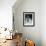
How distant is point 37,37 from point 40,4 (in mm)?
1620

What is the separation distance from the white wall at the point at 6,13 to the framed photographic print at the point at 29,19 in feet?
4.52

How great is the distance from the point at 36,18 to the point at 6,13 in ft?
6.01

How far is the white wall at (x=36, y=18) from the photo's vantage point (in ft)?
18.5

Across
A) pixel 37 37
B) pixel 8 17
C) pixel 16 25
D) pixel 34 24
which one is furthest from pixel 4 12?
pixel 37 37

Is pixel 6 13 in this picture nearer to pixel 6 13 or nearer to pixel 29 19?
pixel 6 13

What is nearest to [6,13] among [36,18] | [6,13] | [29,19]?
[6,13]

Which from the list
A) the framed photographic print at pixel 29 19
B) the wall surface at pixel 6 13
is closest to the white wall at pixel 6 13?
the wall surface at pixel 6 13

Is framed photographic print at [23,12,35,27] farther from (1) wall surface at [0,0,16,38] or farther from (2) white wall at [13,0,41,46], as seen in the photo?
(1) wall surface at [0,0,16,38]

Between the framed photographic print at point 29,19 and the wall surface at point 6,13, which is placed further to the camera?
the framed photographic print at point 29,19

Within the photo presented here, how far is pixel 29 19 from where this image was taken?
220 inches

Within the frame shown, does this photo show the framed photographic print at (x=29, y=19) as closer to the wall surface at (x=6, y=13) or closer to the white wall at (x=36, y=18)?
the white wall at (x=36, y=18)

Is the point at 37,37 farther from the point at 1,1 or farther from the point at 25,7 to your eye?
the point at 1,1

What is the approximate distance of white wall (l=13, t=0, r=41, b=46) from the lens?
5625 mm

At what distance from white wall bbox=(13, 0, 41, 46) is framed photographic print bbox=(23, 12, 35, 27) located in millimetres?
148
